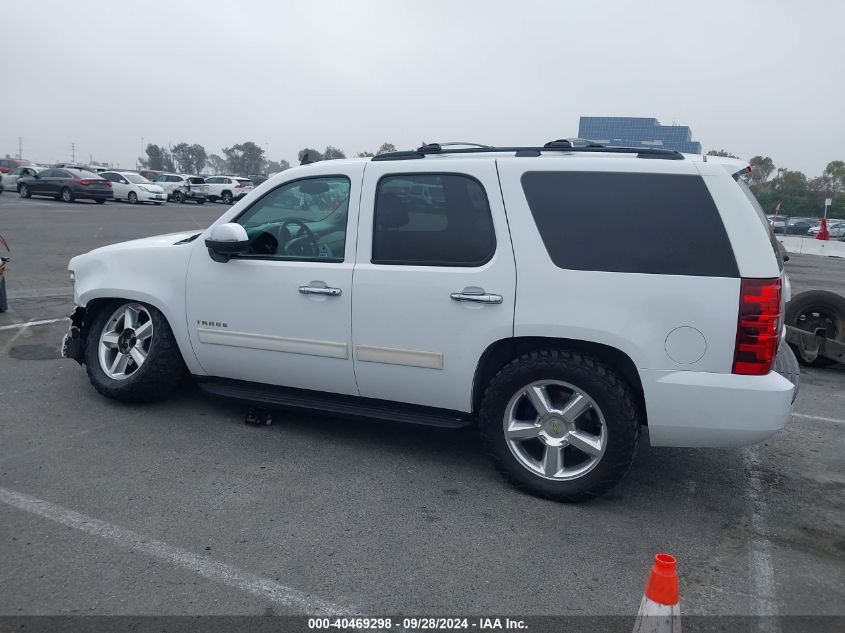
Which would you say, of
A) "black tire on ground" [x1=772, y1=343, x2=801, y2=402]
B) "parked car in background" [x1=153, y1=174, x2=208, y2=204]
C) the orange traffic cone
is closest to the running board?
"black tire on ground" [x1=772, y1=343, x2=801, y2=402]

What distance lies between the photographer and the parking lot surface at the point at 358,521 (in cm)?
305

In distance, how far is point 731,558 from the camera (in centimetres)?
345

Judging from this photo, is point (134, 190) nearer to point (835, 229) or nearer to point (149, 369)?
point (149, 369)

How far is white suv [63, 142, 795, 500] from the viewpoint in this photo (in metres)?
3.61

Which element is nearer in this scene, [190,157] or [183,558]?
[183,558]

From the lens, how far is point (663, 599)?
2.23 m

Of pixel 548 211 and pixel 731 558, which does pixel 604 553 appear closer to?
pixel 731 558

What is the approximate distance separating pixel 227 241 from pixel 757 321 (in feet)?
10.1

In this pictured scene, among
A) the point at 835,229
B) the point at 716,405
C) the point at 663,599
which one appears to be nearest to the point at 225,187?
the point at 835,229

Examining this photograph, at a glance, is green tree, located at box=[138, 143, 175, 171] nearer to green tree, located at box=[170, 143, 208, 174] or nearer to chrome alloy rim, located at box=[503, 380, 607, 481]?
green tree, located at box=[170, 143, 208, 174]

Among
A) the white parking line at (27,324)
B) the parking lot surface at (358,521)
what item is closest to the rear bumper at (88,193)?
the white parking line at (27,324)

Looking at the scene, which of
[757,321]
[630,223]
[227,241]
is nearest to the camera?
[757,321]

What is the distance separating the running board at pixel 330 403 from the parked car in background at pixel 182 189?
126ft

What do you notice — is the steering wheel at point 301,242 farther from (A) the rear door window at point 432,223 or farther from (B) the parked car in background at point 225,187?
(B) the parked car in background at point 225,187
